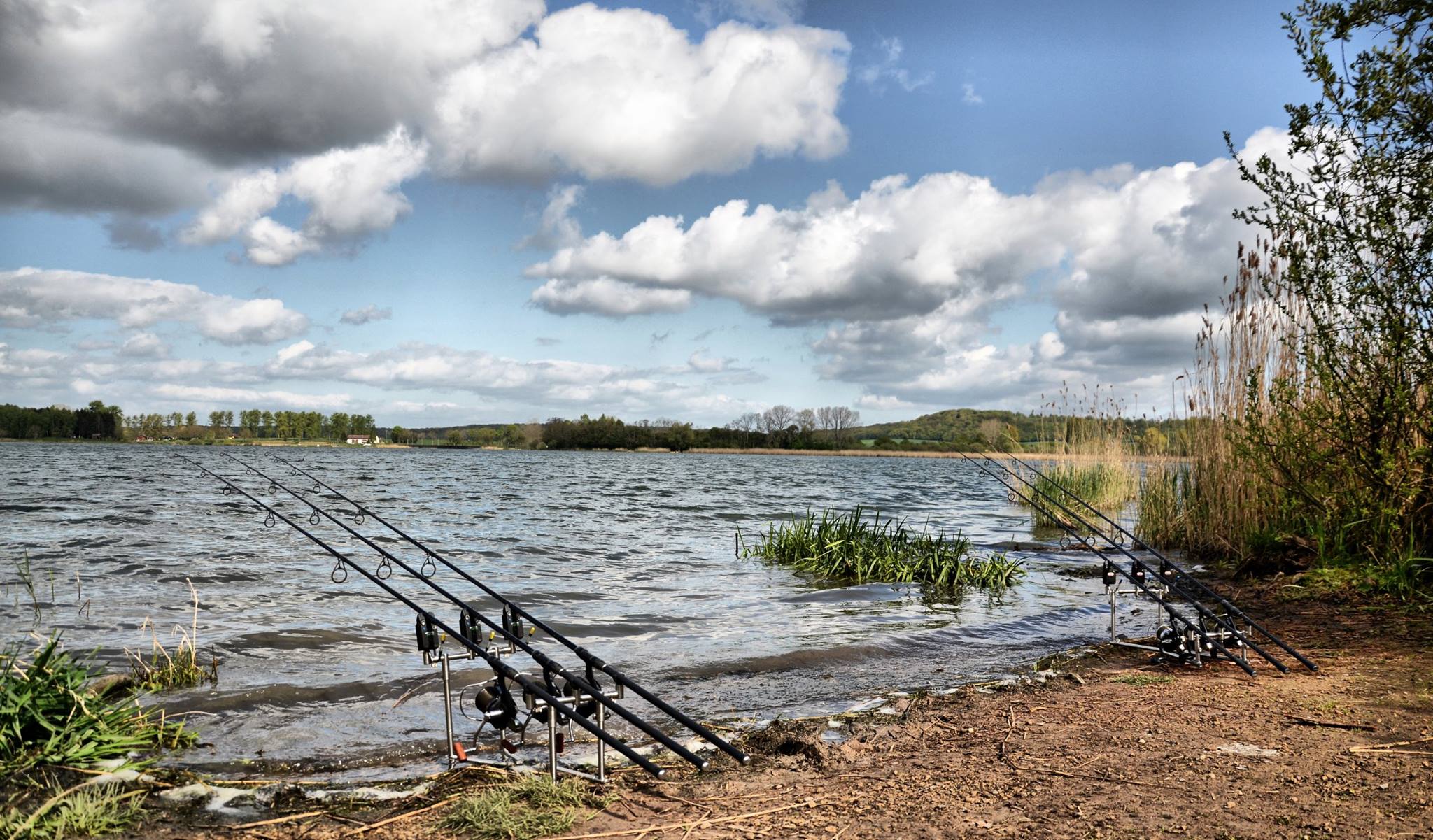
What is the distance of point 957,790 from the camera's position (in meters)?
3.84

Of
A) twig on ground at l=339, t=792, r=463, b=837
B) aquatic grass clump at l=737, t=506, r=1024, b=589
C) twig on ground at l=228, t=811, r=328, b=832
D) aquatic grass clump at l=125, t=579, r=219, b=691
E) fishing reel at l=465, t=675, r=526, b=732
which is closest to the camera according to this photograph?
twig on ground at l=339, t=792, r=463, b=837

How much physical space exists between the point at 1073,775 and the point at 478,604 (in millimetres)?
8563

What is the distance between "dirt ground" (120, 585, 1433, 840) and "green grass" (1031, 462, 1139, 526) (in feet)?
40.1

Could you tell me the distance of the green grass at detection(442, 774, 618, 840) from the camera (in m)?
3.50

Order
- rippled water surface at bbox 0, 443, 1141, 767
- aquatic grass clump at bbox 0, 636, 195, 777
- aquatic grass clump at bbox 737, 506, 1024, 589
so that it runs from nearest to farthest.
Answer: aquatic grass clump at bbox 0, 636, 195, 777, rippled water surface at bbox 0, 443, 1141, 767, aquatic grass clump at bbox 737, 506, 1024, 589

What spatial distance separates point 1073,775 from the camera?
3.97 metres

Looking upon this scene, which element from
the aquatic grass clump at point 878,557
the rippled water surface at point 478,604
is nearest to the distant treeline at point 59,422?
the rippled water surface at point 478,604

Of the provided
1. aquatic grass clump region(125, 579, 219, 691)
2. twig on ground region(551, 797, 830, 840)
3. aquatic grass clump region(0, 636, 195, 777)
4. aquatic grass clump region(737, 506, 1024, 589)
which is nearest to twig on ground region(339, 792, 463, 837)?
twig on ground region(551, 797, 830, 840)

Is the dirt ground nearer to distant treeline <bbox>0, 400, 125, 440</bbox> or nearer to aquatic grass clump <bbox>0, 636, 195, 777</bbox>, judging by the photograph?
aquatic grass clump <bbox>0, 636, 195, 777</bbox>

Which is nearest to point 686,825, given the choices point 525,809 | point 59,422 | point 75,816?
point 525,809

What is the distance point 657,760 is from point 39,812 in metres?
2.77

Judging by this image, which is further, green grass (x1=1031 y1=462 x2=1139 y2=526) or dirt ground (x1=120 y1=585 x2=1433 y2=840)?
green grass (x1=1031 y1=462 x2=1139 y2=526)

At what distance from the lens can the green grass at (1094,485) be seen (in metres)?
17.5

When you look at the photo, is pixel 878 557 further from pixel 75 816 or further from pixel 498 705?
pixel 75 816
